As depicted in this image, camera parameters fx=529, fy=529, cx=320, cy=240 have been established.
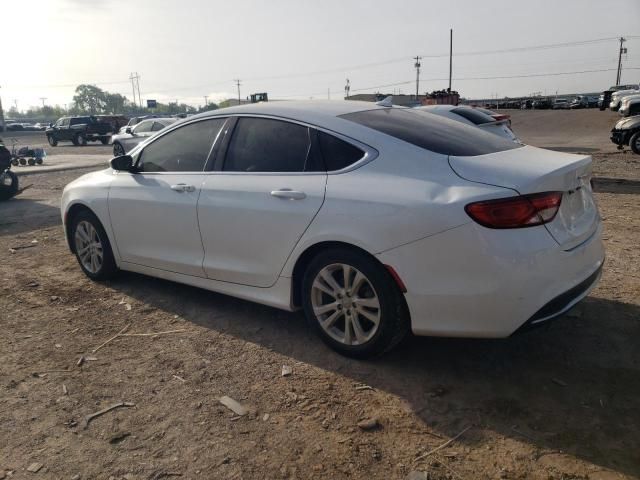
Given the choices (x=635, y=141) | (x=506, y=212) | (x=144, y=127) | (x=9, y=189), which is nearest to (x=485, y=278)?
(x=506, y=212)

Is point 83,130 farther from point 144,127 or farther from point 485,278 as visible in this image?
point 485,278

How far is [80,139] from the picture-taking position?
34.5 metres

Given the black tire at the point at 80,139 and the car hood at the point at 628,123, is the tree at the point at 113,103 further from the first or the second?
the car hood at the point at 628,123

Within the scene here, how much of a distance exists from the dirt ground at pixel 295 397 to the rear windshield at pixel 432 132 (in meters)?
1.32

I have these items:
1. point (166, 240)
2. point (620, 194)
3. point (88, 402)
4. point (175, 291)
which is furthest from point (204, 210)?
point (620, 194)

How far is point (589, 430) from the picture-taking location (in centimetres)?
262

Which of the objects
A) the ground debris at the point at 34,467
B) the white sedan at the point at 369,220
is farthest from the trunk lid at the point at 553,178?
the ground debris at the point at 34,467

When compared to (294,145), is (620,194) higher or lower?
lower

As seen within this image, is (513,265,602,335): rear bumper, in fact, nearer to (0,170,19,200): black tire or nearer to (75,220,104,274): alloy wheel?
(75,220,104,274): alloy wheel

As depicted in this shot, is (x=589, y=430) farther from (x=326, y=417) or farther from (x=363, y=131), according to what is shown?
(x=363, y=131)

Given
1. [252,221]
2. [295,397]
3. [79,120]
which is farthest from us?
[79,120]

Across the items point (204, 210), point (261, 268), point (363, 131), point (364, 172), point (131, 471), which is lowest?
point (131, 471)

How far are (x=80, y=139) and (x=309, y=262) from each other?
116 feet

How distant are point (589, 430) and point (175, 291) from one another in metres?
3.51
